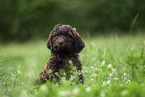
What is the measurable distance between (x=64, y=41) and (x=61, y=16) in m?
11.5

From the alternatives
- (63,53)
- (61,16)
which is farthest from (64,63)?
(61,16)

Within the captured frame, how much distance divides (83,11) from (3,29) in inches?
279

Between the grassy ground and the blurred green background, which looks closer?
the grassy ground

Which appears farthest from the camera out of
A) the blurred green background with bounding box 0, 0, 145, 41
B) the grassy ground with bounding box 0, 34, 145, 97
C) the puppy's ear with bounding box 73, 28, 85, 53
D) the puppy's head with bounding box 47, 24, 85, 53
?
the blurred green background with bounding box 0, 0, 145, 41

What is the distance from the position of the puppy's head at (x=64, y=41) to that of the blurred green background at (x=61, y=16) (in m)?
10.2

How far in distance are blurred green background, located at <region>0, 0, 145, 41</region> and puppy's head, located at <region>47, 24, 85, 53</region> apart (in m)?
10.2

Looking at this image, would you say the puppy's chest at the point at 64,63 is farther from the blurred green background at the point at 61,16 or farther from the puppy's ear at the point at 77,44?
the blurred green background at the point at 61,16

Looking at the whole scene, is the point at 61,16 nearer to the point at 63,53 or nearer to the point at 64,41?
the point at 63,53

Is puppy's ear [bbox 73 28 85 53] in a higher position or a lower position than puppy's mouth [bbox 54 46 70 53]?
higher

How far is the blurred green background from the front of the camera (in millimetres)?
14688

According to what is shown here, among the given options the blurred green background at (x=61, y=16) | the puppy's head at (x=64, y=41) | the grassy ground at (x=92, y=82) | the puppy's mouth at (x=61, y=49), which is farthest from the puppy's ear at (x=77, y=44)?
the blurred green background at (x=61, y=16)

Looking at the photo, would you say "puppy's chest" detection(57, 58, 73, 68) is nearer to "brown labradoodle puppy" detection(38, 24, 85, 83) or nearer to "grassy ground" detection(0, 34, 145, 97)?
"brown labradoodle puppy" detection(38, 24, 85, 83)

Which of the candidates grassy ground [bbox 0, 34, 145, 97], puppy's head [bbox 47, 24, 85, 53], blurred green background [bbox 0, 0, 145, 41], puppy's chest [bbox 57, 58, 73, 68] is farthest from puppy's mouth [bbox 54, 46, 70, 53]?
blurred green background [bbox 0, 0, 145, 41]

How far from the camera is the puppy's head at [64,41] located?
12.1 feet
